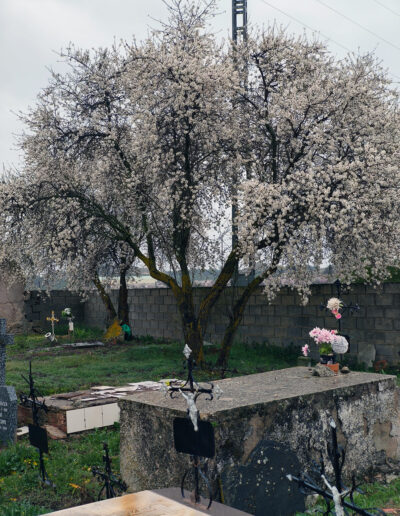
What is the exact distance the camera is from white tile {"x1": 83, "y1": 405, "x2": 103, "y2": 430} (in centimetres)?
859

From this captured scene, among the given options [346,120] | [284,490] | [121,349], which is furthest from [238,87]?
[284,490]

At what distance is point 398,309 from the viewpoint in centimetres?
1348

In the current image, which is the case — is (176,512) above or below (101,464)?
above

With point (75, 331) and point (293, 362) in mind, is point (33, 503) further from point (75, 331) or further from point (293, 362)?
point (75, 331)

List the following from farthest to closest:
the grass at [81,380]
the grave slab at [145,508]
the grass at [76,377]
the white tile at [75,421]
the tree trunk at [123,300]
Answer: the tree trunk at [123,300] → the white tile at [75,421] → the grass at [76,377] → the grass at [81,380] → the grave slab at [145,508]

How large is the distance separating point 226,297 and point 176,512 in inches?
568

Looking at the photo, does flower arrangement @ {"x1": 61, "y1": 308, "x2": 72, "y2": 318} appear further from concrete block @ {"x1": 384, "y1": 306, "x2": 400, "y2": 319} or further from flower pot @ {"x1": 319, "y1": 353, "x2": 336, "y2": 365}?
flower pot @ {"x1": 319, "y1": 353, "x2": 336, "y2": 365}

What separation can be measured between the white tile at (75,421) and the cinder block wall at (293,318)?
7.47 metres

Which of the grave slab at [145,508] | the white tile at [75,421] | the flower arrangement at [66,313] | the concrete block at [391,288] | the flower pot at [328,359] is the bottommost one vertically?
the white tile at [75,421]

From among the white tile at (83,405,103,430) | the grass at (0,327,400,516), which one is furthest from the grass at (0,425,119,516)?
the white tile at (83,405,103,430)

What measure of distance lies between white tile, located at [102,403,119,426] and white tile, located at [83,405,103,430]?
0.22ft

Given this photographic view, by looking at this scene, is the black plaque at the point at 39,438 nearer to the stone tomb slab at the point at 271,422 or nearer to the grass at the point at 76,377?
the grass at the point at 76,377

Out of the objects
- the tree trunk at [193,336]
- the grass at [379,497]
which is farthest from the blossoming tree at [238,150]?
the grass at [379,497]

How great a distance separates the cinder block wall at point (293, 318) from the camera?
13672 mm
